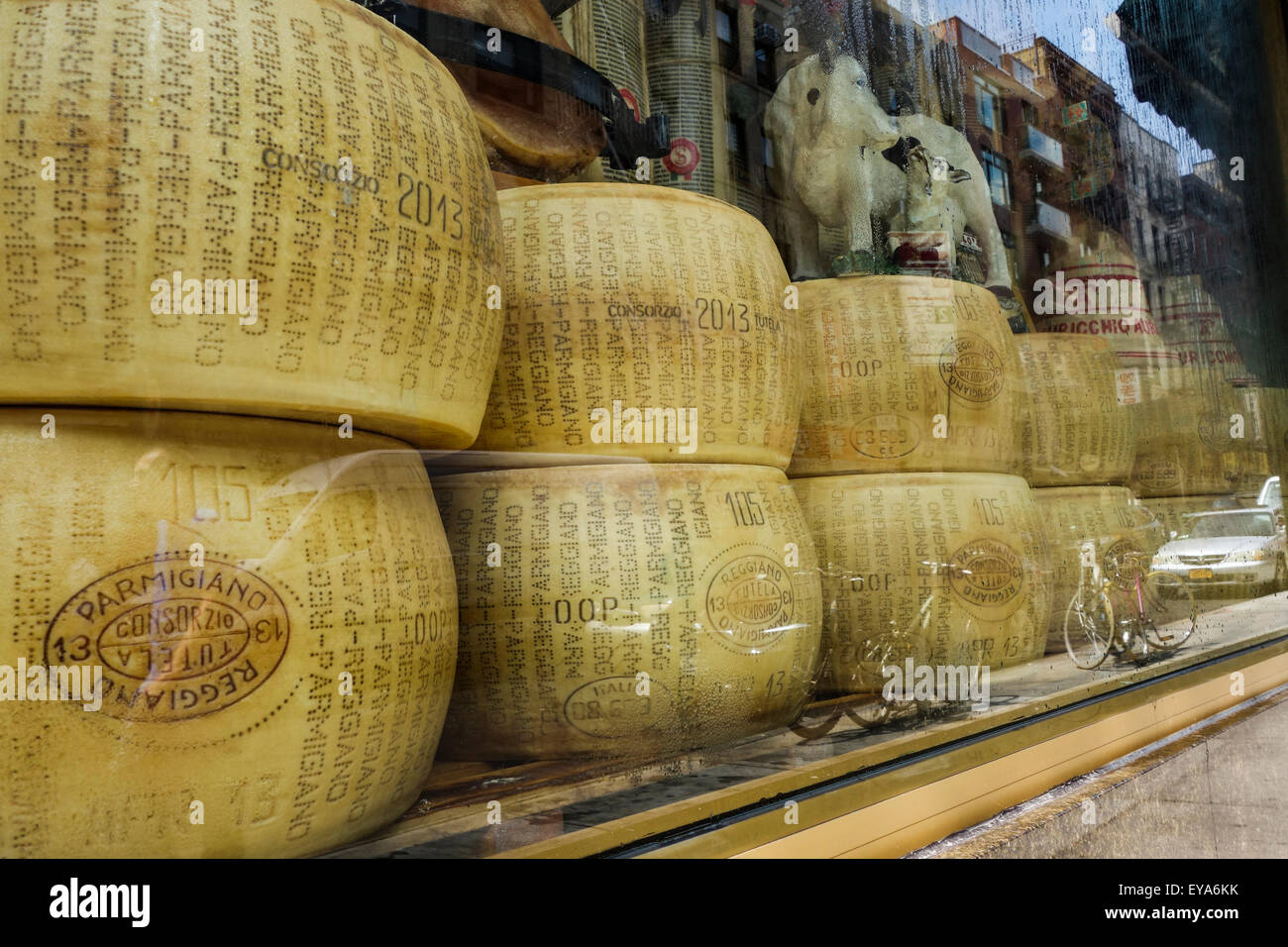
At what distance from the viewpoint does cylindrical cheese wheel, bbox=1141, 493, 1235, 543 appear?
70.1 inches

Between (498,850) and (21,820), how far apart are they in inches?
11.6

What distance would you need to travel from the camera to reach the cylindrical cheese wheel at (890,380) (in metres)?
1.33

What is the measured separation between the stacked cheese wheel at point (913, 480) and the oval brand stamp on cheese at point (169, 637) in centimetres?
76

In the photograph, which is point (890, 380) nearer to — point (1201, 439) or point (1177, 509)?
point (1177, 509)

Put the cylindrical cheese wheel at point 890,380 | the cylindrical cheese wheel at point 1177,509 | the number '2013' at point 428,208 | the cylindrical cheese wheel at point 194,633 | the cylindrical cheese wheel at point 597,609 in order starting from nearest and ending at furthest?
1. the cylindrical cheese wheel at point 194,633
2. the number '2013' at point 428,208
3. the cylindrical cheese wheel at point 597,609
4. the cylindrical cheese wheel at point 890,380
5. the cylindrical cheese wheel at point 1177,509

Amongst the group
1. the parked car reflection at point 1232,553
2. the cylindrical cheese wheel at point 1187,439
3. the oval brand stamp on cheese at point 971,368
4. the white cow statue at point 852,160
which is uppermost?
the white cow statue at point 852,160

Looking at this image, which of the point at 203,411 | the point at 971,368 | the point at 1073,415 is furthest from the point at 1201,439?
the point at 203,411

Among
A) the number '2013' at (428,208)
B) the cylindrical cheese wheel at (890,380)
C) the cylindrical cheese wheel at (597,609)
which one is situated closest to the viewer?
the number '2013' at (428,208)

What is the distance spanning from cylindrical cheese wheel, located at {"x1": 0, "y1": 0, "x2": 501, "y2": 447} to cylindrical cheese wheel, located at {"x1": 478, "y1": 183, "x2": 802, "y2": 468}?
24 cm

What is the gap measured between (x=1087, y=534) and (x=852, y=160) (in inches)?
28.9

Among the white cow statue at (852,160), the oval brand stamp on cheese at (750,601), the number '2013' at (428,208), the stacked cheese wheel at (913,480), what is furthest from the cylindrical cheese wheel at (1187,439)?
the number '2013' at (428,208)

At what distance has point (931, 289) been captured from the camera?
1391 mm

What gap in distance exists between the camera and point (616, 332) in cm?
95

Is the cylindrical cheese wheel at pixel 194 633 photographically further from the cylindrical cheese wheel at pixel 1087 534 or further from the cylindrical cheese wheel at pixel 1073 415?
the cylindrical cheese wheel at pixel 1073 415
